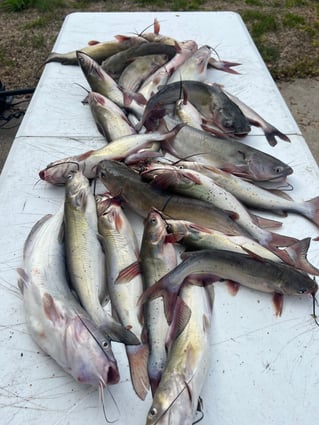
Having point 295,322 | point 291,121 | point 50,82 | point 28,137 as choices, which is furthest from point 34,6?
point 295,322

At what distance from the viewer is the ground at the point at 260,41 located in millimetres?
4438

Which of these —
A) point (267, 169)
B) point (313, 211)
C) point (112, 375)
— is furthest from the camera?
point (267, 169)

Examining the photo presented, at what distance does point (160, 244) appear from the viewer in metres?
1.80

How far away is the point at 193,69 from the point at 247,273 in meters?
1.57

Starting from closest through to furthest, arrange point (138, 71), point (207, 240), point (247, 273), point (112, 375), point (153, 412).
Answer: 1. point (153, 412)
2. point (112, 375)
3. point (247, 273)
4. point (207, 240)
5. point (138, 71)

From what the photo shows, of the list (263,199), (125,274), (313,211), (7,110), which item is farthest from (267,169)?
(7,110)

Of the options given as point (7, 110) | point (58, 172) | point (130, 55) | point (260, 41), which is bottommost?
point (7, 110)

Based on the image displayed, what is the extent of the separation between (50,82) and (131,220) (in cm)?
142

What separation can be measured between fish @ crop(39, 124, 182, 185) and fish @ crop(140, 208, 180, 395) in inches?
19.7

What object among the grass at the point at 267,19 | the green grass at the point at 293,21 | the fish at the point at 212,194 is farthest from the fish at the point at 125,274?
the green grass at the point at 293,21

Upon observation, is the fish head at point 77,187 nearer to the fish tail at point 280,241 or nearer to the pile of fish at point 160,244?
the pile of fish at point 160,244

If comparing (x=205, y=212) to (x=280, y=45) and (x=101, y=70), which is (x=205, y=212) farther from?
(x=280, y=45)

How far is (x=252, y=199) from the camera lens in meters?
2.12

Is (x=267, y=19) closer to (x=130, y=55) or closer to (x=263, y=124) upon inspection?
(x=130, y=55)
